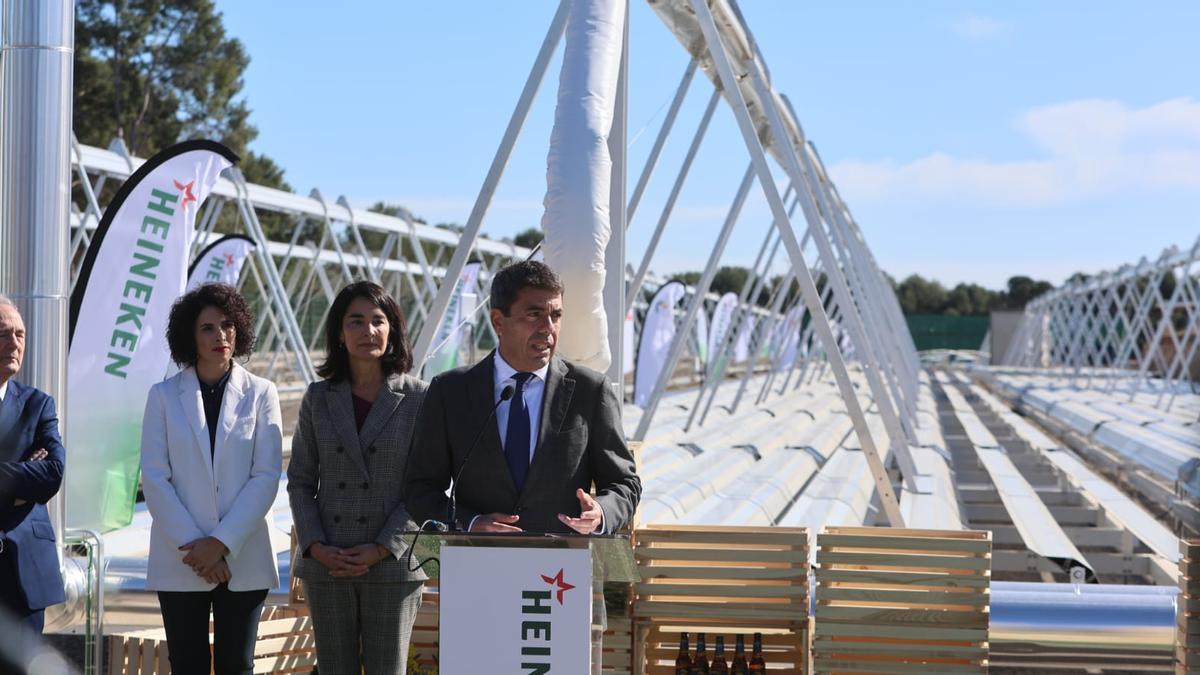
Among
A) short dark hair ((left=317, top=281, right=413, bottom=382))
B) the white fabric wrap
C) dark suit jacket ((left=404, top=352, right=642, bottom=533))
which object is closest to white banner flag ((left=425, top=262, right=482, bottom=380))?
the white fabric wrap

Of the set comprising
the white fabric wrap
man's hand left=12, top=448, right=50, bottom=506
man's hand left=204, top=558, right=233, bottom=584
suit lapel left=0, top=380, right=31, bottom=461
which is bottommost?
man's hand left=204, top=558, right=233, bottom=584

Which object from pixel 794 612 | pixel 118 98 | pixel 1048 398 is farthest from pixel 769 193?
pixel 118 98

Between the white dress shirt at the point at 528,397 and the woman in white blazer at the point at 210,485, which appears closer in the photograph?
the white dress shirt at the point at 528,397

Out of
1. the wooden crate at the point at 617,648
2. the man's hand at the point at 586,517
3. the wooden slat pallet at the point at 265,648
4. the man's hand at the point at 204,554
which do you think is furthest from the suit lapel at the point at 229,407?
the wooden crate at the point at 617,648

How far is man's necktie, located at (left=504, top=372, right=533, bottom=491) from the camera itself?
12.9 ft

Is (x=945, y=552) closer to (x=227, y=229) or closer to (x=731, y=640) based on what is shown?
(x=731, y=640)

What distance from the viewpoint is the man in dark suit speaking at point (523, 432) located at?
388 centimetres

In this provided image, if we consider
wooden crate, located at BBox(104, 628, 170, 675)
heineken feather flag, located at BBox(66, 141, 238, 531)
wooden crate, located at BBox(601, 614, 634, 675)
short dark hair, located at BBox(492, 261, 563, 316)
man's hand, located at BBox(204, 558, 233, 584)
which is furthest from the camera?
heineken feather flag, located at BBox(66, 141, 238, 531)

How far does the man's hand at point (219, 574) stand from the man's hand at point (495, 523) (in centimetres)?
112

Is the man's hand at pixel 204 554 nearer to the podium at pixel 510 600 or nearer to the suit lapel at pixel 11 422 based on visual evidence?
the suit lapel at pixel 11 422

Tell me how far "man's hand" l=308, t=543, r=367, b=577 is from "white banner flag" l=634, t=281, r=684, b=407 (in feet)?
37.0

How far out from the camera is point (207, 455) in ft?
14.8

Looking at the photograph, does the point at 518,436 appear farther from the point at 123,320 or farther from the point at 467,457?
the point at 123,320

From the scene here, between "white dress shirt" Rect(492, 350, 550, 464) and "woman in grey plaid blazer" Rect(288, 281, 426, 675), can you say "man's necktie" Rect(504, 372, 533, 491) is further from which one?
"woman in grey plaid blazer" Rect(288, 281, 426, 675)
